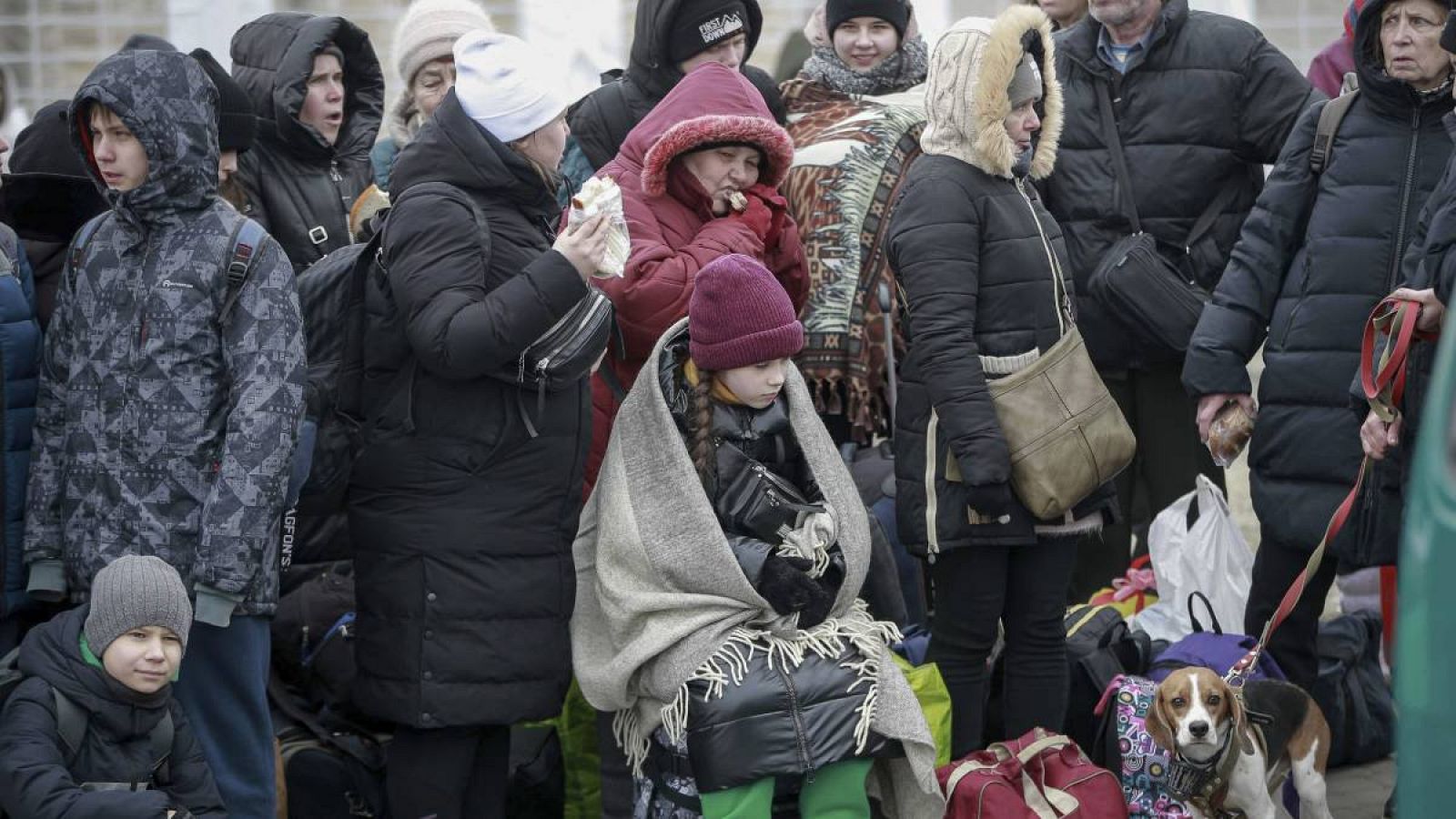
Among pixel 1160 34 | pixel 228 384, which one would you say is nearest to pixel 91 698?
pixel 228 384

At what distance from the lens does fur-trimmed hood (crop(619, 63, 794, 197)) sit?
5633 mm

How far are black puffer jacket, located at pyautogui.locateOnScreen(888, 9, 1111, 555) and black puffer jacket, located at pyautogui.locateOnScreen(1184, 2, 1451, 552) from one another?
0.53 metres

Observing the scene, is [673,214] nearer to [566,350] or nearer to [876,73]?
[566,350]

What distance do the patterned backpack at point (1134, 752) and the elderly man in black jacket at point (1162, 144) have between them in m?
1.35

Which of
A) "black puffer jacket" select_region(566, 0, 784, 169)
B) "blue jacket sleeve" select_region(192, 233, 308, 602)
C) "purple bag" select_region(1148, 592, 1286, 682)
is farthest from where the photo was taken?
"black puffer jacket" select_region(566, 0, 784, 169)

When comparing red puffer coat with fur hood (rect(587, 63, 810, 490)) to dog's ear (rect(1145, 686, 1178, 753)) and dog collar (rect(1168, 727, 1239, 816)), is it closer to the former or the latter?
→ dog's ear (rect(1145, 686, 1178, 753))

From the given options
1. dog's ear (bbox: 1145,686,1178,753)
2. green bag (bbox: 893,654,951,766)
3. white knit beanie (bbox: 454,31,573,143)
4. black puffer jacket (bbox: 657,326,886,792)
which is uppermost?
white knit beanie (bbox: 454,31,573,143)

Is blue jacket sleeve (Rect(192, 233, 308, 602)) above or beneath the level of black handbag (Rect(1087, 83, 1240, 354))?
above

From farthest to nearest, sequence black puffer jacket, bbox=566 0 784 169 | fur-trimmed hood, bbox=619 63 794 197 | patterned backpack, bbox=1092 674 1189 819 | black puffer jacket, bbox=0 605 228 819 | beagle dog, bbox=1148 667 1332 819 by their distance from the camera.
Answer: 1. black puffer jacket, bbox=566 0 784 169
2. fur-trimmed hood, bbox=619 63 794 197
3. patterned backpack, bbox=1092 674 1189 819
4. beagle dog, bbox=1148 667 1332 819
5. black puffer jacket, bbox=0 605 228 819

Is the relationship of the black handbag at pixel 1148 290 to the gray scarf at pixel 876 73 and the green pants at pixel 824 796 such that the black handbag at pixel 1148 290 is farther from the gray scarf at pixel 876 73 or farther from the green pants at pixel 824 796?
the green pants at pixel 824 796

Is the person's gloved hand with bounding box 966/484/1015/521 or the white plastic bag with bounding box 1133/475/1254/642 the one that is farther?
the white plastic bag with bounding box 1133/475/1254/642

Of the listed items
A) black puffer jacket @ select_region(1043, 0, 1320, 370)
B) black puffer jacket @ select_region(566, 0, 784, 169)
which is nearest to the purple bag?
black puffer jacket @ select_region(1043, 0, 1320, 370)

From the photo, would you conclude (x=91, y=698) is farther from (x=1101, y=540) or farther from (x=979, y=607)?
(x=1101, y=540)

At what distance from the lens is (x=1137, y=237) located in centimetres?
665
